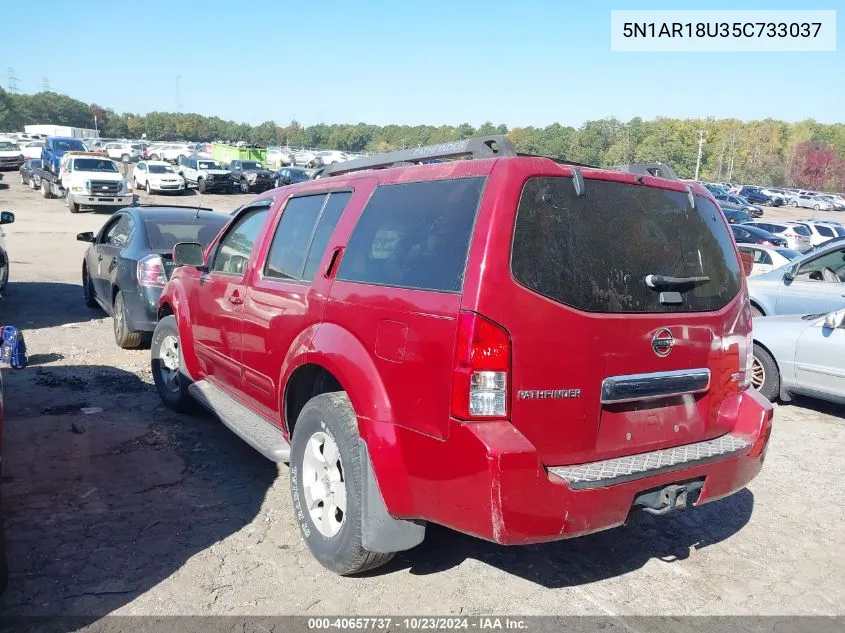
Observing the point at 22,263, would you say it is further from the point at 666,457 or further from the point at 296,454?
the point at 666,457

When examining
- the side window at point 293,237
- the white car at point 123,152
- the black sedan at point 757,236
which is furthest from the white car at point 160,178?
the side window at point 293,237

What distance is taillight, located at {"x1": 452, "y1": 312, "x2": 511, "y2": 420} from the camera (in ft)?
8.88

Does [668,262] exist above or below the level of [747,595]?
above

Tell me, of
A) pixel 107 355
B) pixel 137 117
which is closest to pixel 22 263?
pixel 107 355

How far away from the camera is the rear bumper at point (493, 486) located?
2674 millimetres

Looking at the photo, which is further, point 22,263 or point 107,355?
point 22,263

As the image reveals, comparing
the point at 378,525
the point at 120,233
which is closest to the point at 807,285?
the point at 378,525

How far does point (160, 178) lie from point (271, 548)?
3337cm

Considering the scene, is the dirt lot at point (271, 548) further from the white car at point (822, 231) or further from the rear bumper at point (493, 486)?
the white car at point (822, 231)

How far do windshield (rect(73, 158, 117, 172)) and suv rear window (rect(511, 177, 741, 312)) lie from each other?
2771cm

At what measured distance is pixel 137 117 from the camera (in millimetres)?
147875

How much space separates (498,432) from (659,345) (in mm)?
904

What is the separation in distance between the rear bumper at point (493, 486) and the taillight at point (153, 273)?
506cm

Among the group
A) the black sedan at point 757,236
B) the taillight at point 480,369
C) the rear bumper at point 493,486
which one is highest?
the taillight at point 480,369
